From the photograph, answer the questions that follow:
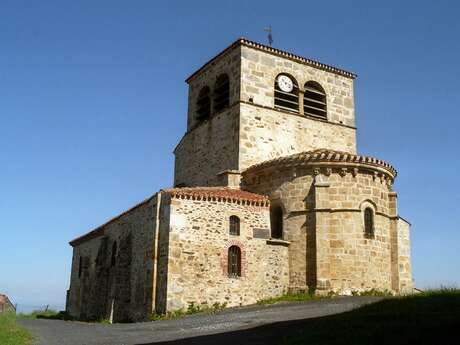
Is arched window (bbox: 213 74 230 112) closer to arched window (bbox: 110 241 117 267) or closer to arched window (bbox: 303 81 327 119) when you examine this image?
arched window (bbox: 303 81 327 119)

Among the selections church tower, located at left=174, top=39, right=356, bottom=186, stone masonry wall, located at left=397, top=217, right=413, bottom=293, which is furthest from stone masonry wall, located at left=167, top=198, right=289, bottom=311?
stone masonry wall, located at left=397, top=217, right=413, bottom=293

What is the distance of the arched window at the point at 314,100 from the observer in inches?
1075

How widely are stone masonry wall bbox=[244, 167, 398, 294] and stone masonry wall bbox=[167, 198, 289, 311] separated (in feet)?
3.32

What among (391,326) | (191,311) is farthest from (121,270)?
(391,326)

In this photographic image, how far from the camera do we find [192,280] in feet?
63.4

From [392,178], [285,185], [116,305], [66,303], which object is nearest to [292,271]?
[285,185]

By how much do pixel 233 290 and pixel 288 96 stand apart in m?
11.2

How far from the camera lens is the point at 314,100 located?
2752 centimetres

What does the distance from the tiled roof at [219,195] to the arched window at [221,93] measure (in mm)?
6775

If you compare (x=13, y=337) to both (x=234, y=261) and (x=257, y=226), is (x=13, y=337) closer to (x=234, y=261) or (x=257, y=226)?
(x=234, y=261)

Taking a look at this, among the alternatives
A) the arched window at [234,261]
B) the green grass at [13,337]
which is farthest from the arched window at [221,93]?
the green grass at [13,337]

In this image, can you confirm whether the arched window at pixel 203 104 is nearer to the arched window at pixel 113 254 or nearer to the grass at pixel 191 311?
the arched window at pixel 113 254

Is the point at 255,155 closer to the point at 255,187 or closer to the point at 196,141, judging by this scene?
the point at 255,187

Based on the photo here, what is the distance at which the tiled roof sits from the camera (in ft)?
65.1
